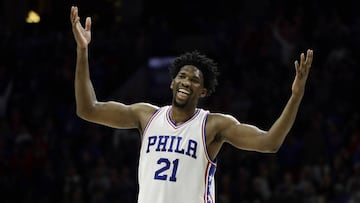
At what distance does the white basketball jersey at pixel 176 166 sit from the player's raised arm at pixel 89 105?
189 millimetres

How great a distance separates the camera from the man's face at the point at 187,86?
539 cm

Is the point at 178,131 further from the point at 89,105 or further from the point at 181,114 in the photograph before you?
the point at 89,105

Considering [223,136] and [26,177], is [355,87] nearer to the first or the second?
[26,177]

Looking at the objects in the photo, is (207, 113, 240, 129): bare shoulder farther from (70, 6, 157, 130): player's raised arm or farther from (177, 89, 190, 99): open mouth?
(70, 6, 157, 130): player's raised arm

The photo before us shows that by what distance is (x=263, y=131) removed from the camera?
5.24 meters

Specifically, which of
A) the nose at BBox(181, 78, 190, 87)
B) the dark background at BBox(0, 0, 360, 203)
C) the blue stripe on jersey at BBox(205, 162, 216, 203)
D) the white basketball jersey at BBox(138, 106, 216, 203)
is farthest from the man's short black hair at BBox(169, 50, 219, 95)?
the dark background at BBox(0, 0, 360, 203)

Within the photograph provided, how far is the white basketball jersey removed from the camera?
17.3ft

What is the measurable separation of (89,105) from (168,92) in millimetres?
7843

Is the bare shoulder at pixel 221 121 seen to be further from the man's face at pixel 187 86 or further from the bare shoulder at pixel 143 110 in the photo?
the bare shoulder at pixel 143 110

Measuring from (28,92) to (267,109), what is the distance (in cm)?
377

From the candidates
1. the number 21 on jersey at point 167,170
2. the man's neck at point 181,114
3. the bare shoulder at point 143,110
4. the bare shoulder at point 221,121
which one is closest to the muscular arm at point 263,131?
the bare shoulder at point 221,121

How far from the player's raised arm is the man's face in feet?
0.88

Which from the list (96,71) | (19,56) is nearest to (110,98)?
(96,71)

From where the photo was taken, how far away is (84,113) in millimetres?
5371
